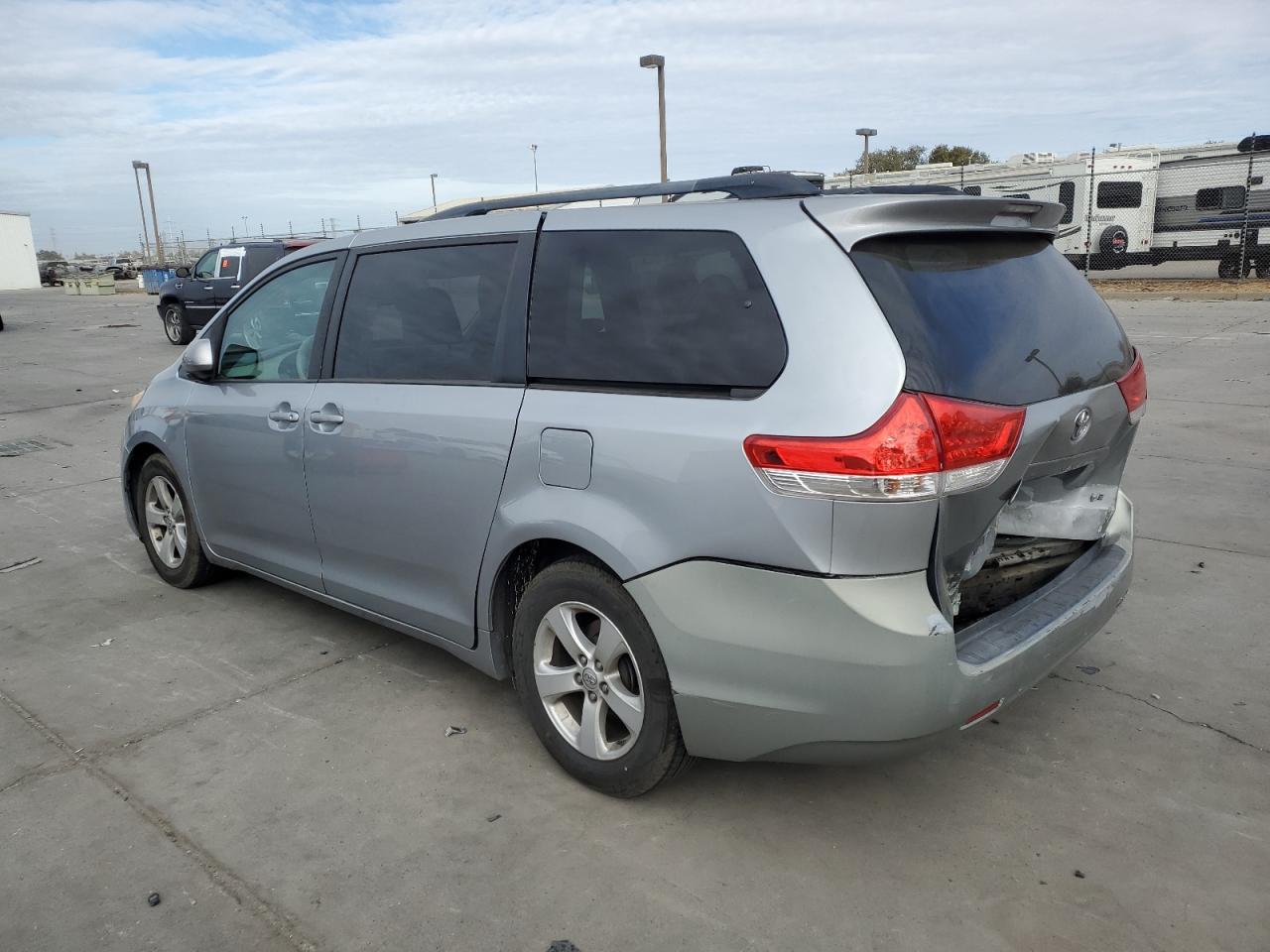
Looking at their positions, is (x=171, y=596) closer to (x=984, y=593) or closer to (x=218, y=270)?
(x=984, y=593)

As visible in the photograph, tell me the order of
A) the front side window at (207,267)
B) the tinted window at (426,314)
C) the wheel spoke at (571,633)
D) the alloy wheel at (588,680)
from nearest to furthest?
1. the alloy wheel at (588,680)
2. the wheel spoke at (571,633)
3. the tinted window at (426,314)
4. the front side window at (207,267)

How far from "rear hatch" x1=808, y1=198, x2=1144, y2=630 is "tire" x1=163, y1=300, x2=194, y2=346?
695 inches

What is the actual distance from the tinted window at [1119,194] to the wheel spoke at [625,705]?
23.8 meters

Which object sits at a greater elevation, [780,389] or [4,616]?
[780,389]

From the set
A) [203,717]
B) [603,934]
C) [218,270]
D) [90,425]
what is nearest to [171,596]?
Answer: [203,717]

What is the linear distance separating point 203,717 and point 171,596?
153cm

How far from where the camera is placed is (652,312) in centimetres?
288

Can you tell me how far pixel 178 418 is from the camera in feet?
15.4

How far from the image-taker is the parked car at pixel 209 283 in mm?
17672

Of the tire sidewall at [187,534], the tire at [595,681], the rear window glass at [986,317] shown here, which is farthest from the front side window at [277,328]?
the rear window glass at [986,317]

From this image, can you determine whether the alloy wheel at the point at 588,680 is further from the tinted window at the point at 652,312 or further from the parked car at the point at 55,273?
the parked car at the point at 55,273

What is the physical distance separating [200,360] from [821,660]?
10.8 feet

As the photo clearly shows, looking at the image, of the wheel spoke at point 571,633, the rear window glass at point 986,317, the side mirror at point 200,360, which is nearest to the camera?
the rear window glass at point 986,317

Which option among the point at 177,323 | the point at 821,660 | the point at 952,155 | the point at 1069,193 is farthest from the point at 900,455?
the point at 952,155
